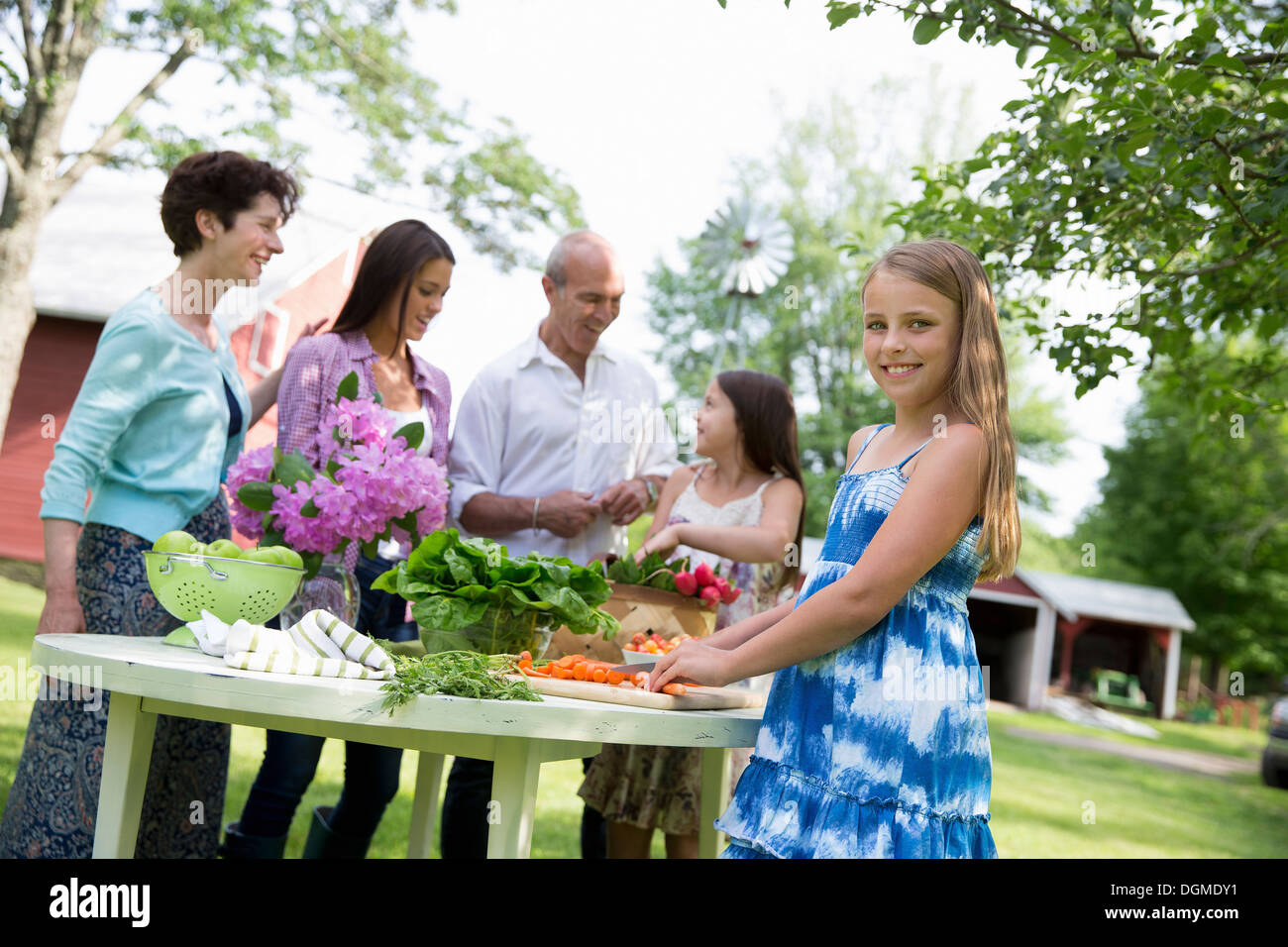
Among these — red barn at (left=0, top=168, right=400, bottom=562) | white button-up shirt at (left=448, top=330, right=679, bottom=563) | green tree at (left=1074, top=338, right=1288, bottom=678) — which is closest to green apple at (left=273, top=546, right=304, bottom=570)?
white button-up shirt at (left=448, top=330, right=679, bottom=563)

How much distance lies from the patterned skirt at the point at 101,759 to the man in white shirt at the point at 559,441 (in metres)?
0.88

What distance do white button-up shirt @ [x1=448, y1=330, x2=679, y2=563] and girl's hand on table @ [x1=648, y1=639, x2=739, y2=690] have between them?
1.64 m

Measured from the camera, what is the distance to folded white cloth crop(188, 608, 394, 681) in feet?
6.75

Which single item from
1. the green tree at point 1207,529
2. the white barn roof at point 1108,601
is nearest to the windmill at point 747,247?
the white barn roof at point 1108,601

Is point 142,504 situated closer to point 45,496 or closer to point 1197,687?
point 45,496

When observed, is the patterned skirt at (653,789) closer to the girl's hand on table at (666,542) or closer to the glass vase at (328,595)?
the girl's hand on table at (666,542)

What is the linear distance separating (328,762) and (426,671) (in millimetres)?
6416

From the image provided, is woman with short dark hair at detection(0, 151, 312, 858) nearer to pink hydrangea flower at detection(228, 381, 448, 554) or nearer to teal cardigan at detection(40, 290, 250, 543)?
teal cardigan at detection(40, 290, 250, 543)

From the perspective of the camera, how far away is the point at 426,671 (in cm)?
198

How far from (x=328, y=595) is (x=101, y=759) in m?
0.71

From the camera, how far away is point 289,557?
2438 millimetres

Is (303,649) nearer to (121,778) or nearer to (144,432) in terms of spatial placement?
(121,778)
